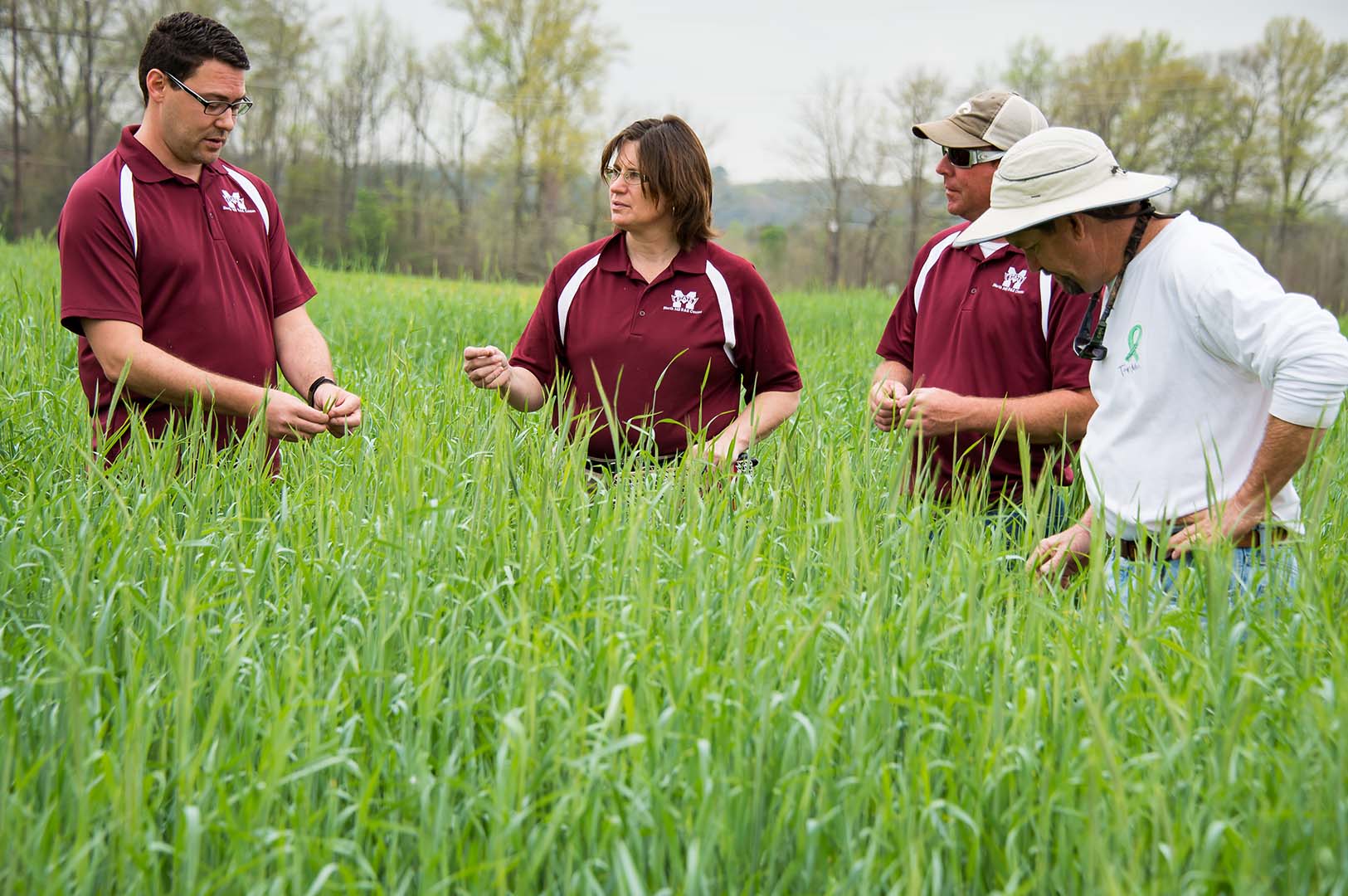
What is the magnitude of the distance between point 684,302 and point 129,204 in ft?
5.20

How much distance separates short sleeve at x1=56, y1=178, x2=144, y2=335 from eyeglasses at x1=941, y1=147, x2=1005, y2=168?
2395mm

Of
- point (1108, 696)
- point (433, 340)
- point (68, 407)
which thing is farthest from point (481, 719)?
point (433, 340)

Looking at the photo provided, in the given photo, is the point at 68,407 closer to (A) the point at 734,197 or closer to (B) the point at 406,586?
(B) the point at 406,586

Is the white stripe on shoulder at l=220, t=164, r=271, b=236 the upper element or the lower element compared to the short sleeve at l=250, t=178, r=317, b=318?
upper

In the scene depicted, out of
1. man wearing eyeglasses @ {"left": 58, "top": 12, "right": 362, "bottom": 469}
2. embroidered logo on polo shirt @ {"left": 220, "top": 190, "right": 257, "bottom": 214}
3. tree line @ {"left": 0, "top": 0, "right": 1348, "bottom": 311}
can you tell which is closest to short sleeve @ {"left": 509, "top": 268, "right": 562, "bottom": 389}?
man wearing eyeglasses @ {"left": 58, "top": 12, "right": 362, "bottom": 469}

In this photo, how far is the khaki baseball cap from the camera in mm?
3271

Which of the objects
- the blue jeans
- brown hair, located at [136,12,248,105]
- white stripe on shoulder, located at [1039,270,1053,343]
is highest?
brown hair, located at [136,12,248,105]

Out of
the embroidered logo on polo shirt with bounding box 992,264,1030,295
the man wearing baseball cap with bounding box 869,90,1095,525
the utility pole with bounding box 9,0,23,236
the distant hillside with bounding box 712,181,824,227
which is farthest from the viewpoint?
the distant hillside with bounding box 712,181,824,227

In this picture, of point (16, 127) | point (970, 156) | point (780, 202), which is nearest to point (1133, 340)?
point (970, 156)

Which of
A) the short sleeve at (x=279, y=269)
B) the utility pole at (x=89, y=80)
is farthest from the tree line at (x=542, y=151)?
the short sleeve at (x=279, y=269)

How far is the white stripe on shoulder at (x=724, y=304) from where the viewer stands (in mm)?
3393

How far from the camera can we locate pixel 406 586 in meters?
2.07

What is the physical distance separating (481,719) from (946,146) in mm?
2377

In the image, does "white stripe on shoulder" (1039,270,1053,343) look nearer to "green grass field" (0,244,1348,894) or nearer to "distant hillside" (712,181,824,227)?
"green grass field" (0,244,1348,894)
